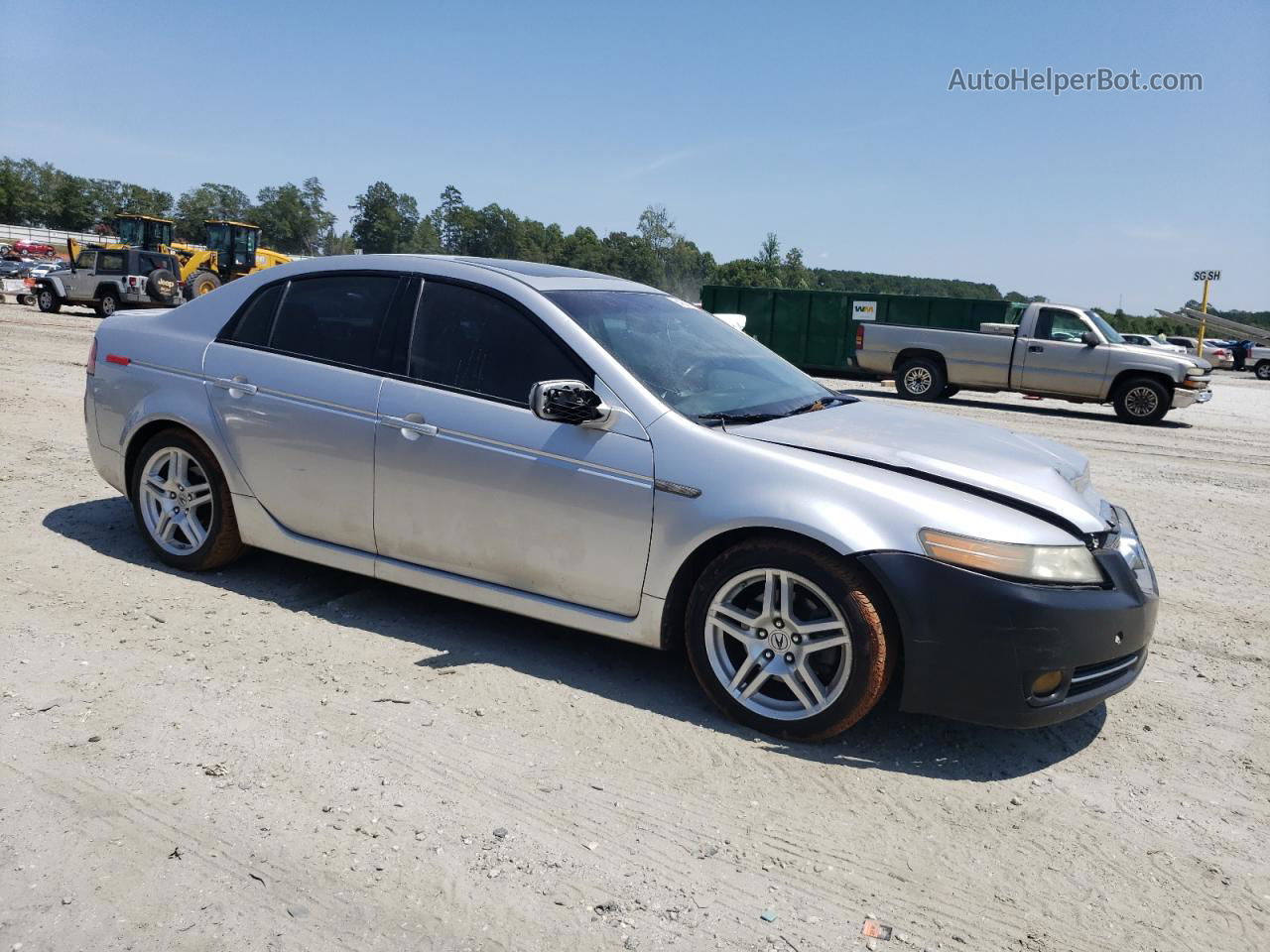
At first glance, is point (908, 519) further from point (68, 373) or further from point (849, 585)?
point (68, 373)

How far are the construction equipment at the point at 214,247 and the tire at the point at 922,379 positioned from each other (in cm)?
2300

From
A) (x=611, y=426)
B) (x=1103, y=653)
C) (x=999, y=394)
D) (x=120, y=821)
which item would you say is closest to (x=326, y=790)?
(x=120, y=821)

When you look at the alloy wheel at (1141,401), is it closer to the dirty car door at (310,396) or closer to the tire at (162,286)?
the dirty car door at (310,396)

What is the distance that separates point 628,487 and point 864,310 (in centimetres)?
2115

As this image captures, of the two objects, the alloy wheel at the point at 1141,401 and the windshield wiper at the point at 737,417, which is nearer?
the windshield wiper at the point at 737,417

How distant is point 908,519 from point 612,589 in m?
1.17

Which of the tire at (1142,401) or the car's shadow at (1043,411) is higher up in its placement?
the tire at (1142,401)

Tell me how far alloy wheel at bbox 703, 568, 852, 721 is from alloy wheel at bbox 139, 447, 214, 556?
9.28ft

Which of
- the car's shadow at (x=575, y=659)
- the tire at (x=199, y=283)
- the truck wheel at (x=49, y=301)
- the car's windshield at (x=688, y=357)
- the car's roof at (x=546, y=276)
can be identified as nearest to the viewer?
the car's shadow at (x=575, y=659)

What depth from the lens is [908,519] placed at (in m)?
3.38

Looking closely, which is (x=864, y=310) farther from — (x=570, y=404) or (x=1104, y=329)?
(x=570, y=404)

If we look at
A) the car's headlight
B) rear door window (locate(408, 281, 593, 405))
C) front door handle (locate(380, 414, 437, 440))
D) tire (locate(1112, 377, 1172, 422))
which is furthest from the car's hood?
tire (locate(1112, 377, 1172, 422))

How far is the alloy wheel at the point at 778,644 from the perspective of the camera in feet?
11.5

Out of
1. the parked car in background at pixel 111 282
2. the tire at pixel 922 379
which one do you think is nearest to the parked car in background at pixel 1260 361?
the tire at pixel 922 379
